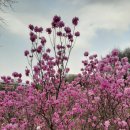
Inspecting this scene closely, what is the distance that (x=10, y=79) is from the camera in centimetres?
1103

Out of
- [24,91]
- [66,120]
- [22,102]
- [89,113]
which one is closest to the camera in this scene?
[66,120]

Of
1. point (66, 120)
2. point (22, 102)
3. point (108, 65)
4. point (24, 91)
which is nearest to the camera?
point (66, 120)

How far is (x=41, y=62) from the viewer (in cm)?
921

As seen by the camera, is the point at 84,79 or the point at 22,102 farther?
the point at 84,79

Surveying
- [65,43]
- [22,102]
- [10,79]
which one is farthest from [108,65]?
[10,79]

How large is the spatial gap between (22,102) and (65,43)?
2349 millimetres

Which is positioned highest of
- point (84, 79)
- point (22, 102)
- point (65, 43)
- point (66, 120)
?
point (65, 43)

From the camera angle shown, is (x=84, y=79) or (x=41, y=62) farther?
(x=84, y=79)

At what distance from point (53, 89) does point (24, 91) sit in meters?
1.82

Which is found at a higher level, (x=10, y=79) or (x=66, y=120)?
(x=10, y=79)

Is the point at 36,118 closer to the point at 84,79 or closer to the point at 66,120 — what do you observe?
the point at 66,120

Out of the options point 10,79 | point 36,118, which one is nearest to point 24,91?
point 10,79

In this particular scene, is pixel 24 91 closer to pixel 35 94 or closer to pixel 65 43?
pixel 35 94

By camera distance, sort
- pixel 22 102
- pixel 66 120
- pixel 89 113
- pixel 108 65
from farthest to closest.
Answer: pixel 22 102 → pixel 89 113 → pixel 108 65 → pixel 66 120
